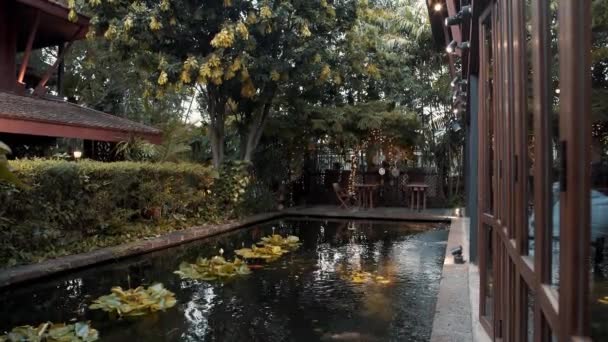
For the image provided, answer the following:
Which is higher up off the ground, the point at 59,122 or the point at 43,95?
the point at 43,95

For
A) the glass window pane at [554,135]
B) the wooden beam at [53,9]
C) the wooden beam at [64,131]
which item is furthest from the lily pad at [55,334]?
the wooden beam at [53,9]

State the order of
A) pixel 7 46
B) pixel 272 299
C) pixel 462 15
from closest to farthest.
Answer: pixel 462 15 < pixel 272 299 < pixel 7 46

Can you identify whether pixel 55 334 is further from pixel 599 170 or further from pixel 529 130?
pixel 599 170

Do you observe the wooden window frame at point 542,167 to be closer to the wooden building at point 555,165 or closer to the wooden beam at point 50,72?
the wooden building at point 555,165

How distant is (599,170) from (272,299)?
4888mm

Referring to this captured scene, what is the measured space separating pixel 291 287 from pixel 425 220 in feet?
26.5

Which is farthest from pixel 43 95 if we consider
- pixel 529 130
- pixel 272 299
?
pixel 529 130

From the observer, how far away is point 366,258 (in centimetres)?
797

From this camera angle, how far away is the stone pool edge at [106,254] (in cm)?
616

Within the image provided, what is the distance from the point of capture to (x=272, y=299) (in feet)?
18.2

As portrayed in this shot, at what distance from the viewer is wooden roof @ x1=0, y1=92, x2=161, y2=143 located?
877 cm

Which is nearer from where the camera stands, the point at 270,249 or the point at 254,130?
the point at 270,249

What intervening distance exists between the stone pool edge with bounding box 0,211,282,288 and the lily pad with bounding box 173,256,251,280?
1.47 metres

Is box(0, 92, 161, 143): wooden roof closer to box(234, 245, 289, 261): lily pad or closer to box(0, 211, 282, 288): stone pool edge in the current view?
box(0, 211, 282, 288): stone pool edge
